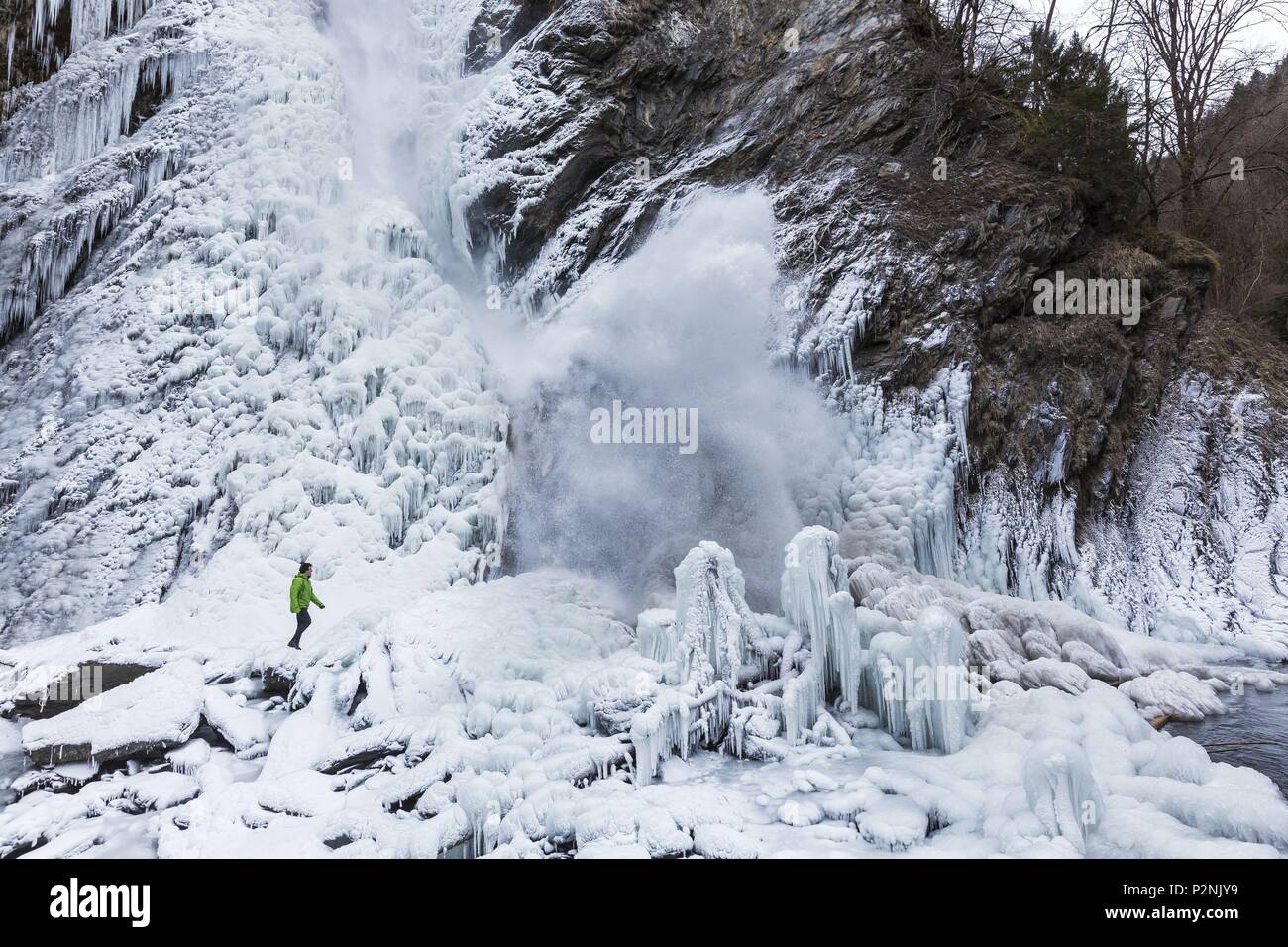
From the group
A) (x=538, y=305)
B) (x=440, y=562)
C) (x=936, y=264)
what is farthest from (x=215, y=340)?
(x=936, y=264)

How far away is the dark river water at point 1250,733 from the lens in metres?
5.90

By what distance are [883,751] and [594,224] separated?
10019 mm

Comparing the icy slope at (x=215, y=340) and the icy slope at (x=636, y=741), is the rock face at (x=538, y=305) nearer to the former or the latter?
the icy slope at (x=215, y=340)

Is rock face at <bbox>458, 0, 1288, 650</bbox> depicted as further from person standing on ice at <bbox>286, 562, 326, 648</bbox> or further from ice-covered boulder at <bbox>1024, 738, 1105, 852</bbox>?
person standing on ice at <bbox>286, 562, 326, 648</bbox>

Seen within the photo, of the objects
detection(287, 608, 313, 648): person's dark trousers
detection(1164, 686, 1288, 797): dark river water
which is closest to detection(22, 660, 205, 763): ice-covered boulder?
detection(287, 608, 313, 648): person's dark trousers

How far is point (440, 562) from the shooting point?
9.91 meters

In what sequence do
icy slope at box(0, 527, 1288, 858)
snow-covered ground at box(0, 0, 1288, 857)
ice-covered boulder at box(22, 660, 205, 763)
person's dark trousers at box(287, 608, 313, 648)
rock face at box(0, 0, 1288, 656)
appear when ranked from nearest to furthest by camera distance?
1. icy slope at box(0, 527, 1288, 858)
2. snow-covered ground at box(0, 0, 1288, 857)
3. ice-covered boulder at box(22, 660, 205, 763)
4. person's dark trousers at box(287, 608, 313, 648)
5. rock face at box(0, 0, 1288, 656)

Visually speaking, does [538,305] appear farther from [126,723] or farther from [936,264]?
[126,723]

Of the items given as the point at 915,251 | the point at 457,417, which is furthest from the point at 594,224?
the point at 915,251

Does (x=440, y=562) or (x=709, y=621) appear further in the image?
(x=440, y=562)

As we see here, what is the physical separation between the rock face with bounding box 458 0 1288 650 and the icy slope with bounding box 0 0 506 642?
2683mm

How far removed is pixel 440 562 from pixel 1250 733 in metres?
8.97

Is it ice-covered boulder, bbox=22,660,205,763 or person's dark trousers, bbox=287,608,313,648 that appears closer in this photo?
ice-covered boulder, bbox=22,660,205,763

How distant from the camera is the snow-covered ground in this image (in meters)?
5.49
